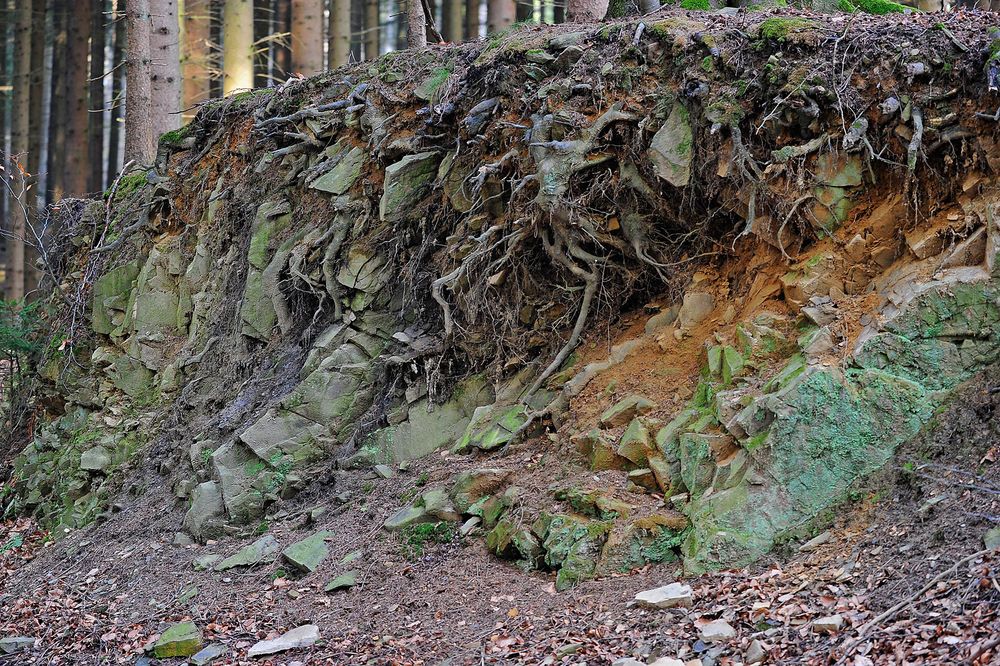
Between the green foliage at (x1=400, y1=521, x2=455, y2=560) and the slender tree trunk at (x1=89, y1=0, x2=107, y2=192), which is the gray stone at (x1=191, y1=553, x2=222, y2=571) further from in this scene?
the slender tree trunk at (x1=89, y1=0, x2=107, y2=192)

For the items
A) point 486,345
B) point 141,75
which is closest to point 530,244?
point 486,345

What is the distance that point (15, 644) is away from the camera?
25.1 feet

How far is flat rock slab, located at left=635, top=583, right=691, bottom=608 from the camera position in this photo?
219 inches

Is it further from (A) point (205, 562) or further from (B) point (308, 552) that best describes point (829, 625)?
(A) point (205, 562)

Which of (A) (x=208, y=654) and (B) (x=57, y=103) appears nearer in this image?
(A) (x=208, y=654)

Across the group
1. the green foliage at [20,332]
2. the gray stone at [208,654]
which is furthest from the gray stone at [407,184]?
the green foliage at [20,332]

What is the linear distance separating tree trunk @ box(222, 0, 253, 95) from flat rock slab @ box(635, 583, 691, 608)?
1239 cm

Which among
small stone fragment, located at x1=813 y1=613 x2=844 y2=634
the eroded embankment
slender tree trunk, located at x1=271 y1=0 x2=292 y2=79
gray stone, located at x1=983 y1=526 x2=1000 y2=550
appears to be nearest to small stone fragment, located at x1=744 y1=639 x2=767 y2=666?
small stone fragment, located at x1=813 y1=613 x2=844 y2=634

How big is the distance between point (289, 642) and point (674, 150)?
185 inches

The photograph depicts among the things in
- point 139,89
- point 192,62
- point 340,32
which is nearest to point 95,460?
point 139,89

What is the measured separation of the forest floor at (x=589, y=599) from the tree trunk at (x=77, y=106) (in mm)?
12822

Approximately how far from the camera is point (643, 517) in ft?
20.6

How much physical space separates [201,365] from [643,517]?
639cm

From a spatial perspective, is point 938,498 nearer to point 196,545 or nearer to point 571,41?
point 571,41
